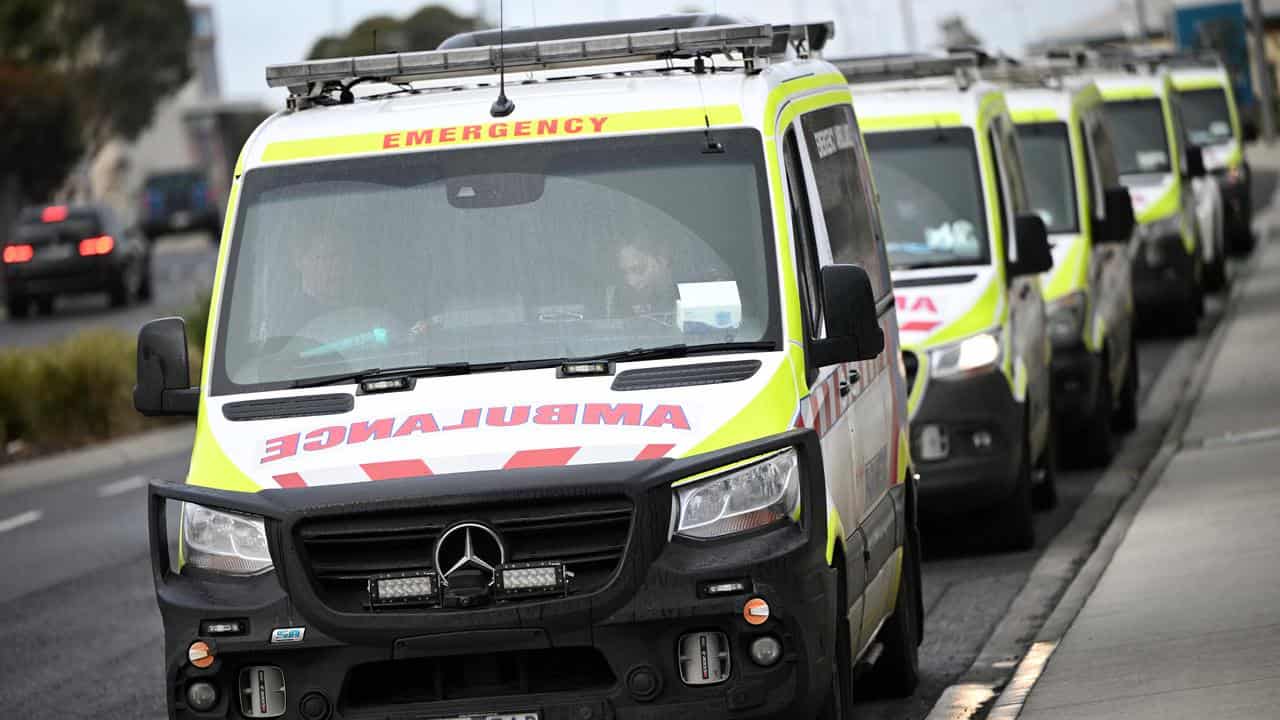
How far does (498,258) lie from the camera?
7.20 metres

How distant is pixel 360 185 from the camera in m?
7.37

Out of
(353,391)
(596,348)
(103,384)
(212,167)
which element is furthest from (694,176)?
(212,167)

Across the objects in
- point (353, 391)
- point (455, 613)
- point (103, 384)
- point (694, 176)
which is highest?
point (694, 176)

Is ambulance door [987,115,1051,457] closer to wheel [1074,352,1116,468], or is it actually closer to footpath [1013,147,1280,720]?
footpath [1013,147,1280,720]

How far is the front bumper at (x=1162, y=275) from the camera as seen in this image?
21922 mm

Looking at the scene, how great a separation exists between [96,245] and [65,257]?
583mm

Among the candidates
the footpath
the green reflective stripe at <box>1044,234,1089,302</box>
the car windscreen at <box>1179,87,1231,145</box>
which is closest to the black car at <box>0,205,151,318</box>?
the car windscreen at <box>1179,87,1231,145</box>

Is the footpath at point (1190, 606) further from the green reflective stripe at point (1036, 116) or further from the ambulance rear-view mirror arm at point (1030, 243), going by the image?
the green reflective stripe at point (1036, 116)

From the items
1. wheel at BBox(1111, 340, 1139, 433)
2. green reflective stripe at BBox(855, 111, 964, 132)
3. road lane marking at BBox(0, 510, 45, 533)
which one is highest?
green reflective stripe at BBox(855, 111, 964, 132)

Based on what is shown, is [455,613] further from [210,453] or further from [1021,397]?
[1021,397]

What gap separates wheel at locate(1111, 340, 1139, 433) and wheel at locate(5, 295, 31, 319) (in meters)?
30.2

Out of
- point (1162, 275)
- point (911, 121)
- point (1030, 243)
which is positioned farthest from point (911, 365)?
point (1162, 275)

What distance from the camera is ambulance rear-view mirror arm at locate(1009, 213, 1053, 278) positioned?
41.3ft

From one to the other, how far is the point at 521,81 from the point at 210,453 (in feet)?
5.95
